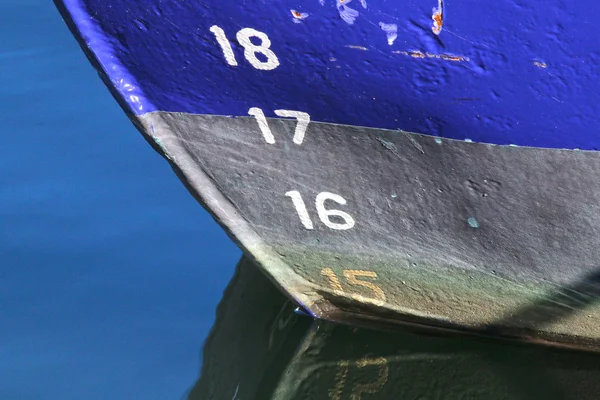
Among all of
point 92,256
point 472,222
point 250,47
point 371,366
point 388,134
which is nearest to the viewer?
point 250,47

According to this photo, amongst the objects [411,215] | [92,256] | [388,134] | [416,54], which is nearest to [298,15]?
[416,54]

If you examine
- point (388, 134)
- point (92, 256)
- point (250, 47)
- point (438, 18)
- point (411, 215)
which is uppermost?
point (438, 18)

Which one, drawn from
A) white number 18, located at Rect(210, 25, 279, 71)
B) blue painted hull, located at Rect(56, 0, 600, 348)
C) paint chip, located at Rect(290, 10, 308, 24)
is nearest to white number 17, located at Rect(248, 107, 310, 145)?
blue painted hull, located at Rect(56, 0, 600, 348)

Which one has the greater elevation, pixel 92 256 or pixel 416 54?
pixel 416 54

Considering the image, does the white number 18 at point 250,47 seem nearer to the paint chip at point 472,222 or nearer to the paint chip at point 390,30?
the paint chip at point 390,30

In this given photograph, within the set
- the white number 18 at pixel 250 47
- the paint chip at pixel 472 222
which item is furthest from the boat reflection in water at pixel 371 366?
the white number 18 at pixel 250 47

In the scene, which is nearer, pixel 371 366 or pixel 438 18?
pixel 438 18

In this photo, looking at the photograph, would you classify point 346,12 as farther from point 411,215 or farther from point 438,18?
point 411,215

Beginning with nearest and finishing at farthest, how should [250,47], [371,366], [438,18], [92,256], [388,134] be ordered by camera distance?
[438,18]
[250,47]
[388,134]
[371,366]
[92,256]
